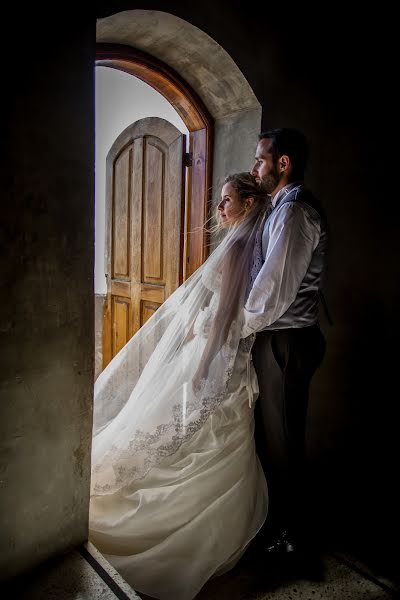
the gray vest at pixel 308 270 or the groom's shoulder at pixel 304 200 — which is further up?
the groom's shoulder at pixel 304 200

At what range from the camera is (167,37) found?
2348 millimetres

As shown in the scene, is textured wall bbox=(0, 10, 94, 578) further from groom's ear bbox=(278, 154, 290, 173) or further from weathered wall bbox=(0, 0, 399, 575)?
groom's ear bbox=(278, 154, 290, 173)

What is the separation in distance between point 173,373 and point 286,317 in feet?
1.88

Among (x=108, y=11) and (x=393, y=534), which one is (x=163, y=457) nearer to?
(x=393, y=534)

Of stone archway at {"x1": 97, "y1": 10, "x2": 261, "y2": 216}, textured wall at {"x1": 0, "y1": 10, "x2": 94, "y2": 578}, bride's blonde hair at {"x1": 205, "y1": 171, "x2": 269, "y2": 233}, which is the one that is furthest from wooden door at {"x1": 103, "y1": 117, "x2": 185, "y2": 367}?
textured wall at {"x1": 0, "y1": 10, "x2": 94, "y2": 578}

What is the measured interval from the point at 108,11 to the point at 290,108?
1178 mm

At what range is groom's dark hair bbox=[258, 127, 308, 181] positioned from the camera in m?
2.05

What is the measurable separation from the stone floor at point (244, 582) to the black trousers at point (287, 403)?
Answer: 8.3 inches

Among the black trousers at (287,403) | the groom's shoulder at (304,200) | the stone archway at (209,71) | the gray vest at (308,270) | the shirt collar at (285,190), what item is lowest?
the black trousers at (287,403)

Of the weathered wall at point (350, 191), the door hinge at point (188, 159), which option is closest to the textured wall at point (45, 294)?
the weathered wall at point (350, 191)

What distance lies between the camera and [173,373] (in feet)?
6.68

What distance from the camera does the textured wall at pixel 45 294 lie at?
4.55ft

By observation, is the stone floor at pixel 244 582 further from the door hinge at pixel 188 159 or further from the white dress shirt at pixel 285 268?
the door hinge at pixel 188 159

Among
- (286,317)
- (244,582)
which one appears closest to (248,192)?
(286,317)
